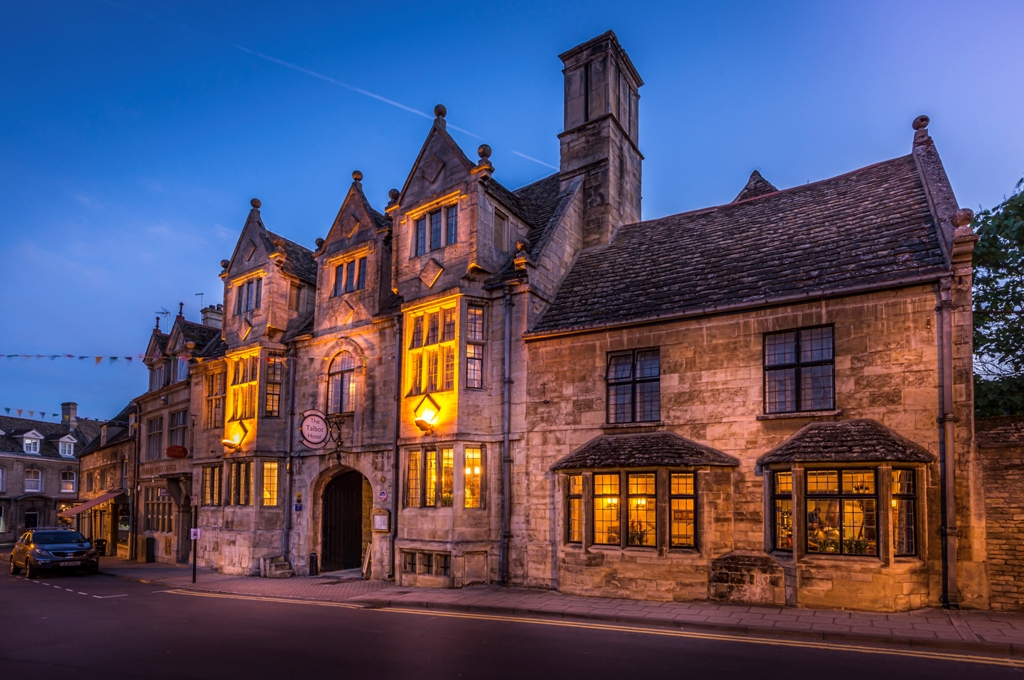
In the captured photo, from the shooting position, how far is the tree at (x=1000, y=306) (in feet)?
62.7

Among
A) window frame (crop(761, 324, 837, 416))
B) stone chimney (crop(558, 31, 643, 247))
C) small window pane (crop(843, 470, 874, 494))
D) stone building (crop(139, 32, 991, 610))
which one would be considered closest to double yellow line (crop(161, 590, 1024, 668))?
stone building (crop(139, 32, 991, 610))

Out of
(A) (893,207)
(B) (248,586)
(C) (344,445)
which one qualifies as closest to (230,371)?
(C) (344,445)

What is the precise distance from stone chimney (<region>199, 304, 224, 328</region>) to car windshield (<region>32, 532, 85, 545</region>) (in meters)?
13.0

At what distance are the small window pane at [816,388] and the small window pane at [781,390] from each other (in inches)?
7.2

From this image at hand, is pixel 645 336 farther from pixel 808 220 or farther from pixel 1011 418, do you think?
pixel 1011 418

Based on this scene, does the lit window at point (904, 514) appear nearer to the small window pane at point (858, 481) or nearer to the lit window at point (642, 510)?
the small window pane at point (858, 481)

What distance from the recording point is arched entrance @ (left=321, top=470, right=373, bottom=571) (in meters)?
23.3

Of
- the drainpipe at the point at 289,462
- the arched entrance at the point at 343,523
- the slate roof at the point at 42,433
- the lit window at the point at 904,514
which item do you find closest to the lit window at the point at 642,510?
the lit window at the point at 904,514

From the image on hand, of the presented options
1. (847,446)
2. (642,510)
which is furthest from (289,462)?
(847,446)

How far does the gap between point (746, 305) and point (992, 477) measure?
18.7ft

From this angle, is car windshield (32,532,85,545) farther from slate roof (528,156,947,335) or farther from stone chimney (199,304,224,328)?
slate roof (528,156,947,335)

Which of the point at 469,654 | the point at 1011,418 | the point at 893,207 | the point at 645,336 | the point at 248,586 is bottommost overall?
the point at 248,586

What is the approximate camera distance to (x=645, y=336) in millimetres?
17094

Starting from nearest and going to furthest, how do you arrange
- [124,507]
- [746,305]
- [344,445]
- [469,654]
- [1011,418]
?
[469,654]
[1011,418]
[746,305]
[344,445]
[124,507]
